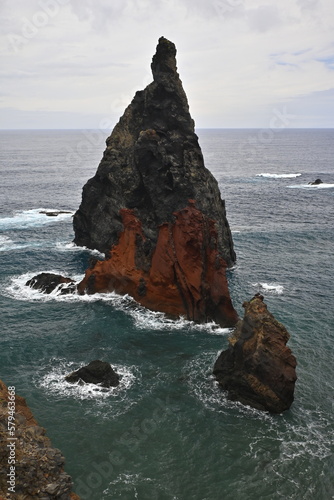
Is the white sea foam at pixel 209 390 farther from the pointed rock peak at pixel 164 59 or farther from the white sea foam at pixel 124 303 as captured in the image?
the pointed rock peak at pixel 164 59

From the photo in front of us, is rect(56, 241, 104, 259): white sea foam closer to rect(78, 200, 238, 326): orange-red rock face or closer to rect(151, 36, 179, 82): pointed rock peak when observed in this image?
rect(78, 200, 238, 326): orange-red rock face

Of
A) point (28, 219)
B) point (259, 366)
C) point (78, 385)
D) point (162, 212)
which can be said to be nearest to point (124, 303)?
point (162, 212)

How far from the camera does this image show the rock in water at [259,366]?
122ft

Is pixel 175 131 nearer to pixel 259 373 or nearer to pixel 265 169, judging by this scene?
pixel 259 373

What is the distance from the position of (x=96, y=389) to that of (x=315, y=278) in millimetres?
37112

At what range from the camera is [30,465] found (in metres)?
21.6

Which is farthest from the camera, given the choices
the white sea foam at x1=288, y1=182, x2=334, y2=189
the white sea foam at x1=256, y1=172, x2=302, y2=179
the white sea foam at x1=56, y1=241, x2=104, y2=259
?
the white sea foam at x1=256, y1=172, x2=302, y2=179

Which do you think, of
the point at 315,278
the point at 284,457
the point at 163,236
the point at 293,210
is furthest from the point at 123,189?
the point at 293,210

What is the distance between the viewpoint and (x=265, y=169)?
193000mm

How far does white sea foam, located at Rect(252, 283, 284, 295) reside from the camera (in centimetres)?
5975

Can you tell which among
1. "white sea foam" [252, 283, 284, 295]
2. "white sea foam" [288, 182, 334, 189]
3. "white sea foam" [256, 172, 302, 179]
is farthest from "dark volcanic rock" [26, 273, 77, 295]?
"white sea foam" [256, 172, 302, 179]

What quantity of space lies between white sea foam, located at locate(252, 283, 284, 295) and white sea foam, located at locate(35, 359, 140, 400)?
24.7 m

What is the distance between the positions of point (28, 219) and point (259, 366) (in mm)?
74079

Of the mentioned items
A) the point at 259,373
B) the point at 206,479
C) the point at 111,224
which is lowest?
the point at 206,479
